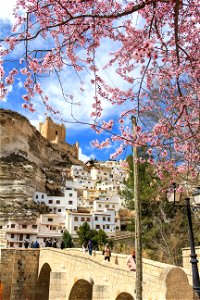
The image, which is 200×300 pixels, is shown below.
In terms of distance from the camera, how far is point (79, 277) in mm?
14953

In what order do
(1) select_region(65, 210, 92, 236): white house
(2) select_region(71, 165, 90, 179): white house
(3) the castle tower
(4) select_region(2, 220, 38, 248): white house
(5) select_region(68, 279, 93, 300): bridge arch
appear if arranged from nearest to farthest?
(5) select_region(68, 279, 93, 300): bridge arch
(4) select_region(2, 220, 38, 248): white house
(1) select_region(65, 210, 92, 236): white house
(2) select_region(71, 165, 90, 179): white house
(3) the castle tower

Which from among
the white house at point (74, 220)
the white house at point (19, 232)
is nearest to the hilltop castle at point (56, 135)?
the white house at point (74, 220)

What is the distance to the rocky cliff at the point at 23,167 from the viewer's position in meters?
54.6

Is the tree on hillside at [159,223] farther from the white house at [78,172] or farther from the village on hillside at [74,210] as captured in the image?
the white house at [78,172]

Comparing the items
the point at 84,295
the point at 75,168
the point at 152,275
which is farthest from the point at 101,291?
the point at 75,168

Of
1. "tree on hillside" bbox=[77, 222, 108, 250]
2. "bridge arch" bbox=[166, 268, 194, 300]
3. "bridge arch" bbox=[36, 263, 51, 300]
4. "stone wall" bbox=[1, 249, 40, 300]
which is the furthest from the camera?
"tree on hillside" bbox=[77, 222, 108, 250]

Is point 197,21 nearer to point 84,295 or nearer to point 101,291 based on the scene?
point 101,291

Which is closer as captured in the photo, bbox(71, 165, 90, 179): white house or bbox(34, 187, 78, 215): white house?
bbox(34, 187, 78, 215): white house

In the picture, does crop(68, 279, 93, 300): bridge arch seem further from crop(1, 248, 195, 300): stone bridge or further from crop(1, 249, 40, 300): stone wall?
crop(1, 249, 40, 300): stone wall

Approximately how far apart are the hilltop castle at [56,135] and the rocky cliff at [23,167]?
33.1 feet

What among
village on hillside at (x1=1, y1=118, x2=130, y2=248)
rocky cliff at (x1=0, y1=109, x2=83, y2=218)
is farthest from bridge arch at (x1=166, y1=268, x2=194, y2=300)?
rocky cliff at (x1=0, y1=109, x2=83, y2=218)

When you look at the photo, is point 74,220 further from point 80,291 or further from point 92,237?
point 80,291

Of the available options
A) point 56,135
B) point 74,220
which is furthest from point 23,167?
point 56,135

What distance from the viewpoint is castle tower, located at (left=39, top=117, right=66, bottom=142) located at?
101 m
